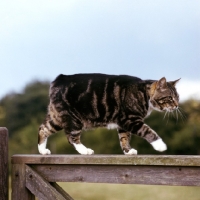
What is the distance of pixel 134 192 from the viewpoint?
1478 cm

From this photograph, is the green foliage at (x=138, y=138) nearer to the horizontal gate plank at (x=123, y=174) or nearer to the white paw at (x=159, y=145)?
the white paw at (x=159, y=145)

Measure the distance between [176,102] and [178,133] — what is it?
46.3 ft

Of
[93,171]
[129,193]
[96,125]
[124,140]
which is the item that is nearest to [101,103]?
[96,125]

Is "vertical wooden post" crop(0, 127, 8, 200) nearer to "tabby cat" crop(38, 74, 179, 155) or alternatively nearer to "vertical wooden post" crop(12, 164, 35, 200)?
"vertical wooden post" crop(12, 164, 35, 200)

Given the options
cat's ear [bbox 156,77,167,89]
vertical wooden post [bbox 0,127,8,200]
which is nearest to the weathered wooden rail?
vertical wooden post [bbox 0,127,8,200]

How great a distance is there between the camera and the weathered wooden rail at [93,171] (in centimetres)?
310

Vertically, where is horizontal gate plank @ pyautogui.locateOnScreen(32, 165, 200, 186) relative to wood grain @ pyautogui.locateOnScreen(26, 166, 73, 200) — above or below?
above

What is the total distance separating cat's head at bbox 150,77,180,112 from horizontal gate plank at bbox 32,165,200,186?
3.71ft

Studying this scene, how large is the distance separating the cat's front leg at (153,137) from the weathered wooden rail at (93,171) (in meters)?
0.75

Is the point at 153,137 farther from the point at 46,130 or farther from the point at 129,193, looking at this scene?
the point at 129,193

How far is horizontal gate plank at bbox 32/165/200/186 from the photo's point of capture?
3.09 metres

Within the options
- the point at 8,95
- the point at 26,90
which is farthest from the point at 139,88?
the point at 26,90

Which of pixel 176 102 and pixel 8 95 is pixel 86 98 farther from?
pixel 8 95

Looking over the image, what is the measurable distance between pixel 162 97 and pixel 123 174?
3.89 feet
